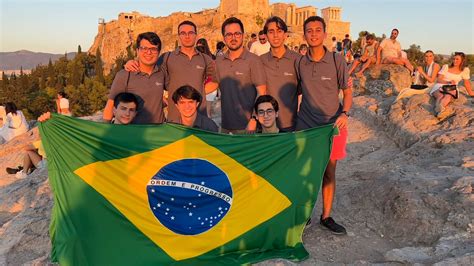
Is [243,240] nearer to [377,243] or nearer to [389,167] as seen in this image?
[377,243]

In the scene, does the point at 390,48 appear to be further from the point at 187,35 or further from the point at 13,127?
the point at 13,127

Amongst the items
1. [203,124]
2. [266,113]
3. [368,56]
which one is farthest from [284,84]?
[368,56]

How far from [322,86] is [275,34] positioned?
82 cm

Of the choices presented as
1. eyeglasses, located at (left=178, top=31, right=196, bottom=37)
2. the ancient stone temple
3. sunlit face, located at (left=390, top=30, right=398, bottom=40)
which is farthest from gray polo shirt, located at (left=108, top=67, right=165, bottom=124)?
the ancient stone temple

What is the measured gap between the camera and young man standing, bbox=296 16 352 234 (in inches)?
163

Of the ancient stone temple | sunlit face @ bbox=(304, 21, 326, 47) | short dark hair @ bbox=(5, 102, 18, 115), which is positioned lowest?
short dark hair @ bbox=(5, 102, 18, 115)

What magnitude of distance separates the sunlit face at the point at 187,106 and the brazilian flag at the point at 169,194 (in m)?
0.37

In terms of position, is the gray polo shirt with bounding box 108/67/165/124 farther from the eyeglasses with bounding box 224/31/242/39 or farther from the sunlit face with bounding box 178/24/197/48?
the eyeglasses with bounding box 224/31/242/39

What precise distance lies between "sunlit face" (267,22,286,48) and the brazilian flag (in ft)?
4.01

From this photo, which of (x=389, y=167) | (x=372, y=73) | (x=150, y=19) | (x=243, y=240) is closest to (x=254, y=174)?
(x=243, y=240)

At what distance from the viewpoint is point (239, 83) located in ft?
15.3

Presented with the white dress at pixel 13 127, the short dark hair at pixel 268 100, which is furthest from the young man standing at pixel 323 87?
the white dress at pixel 13 127

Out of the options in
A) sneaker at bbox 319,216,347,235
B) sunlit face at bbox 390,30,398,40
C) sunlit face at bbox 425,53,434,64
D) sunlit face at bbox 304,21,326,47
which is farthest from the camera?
sunlit face at bbox 390,30,398,40

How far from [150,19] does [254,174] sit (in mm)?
84196
